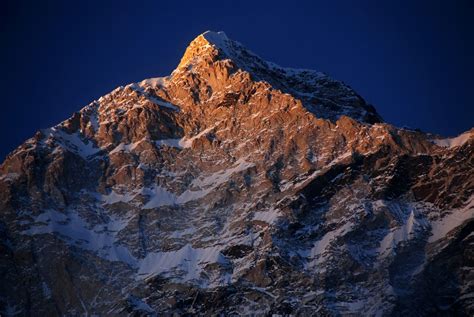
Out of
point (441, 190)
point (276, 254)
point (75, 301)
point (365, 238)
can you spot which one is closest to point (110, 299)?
point (75, 301)

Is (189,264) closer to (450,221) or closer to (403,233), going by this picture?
(403,233)

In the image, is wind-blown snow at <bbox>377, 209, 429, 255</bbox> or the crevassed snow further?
the crevassed snow

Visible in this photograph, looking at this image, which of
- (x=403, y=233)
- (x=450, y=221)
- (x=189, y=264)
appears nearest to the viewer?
(x=450, y=221)

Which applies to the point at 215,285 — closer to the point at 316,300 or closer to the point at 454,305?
the point at 316,300

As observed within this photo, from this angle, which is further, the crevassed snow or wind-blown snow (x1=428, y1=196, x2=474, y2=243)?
the crevassed snow

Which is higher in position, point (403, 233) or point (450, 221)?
point (403, 233)

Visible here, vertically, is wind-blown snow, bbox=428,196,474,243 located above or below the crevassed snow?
below

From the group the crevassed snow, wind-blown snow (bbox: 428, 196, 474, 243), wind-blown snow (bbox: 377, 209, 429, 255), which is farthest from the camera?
the crevassed snow

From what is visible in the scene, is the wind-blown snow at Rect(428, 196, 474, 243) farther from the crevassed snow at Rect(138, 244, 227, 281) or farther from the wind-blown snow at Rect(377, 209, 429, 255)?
the crevassed snow at Rect(138, 244, 227, 281)

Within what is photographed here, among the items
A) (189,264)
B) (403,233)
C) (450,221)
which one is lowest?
(450,221)

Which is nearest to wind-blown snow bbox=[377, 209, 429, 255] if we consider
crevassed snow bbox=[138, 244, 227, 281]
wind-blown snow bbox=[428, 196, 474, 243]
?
wind-blown snow bbox=[428, 196, 474, 243]

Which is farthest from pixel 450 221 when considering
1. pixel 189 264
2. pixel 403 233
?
pixel 189 264

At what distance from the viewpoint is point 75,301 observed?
19750cm

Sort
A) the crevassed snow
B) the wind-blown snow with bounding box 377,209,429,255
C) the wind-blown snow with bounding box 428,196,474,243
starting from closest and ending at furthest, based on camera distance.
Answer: the wind-blown snow with bounding box 428,196,474,243 < the wind-blown snow with bounding box 377,209,429,255 < the crevassed snow
